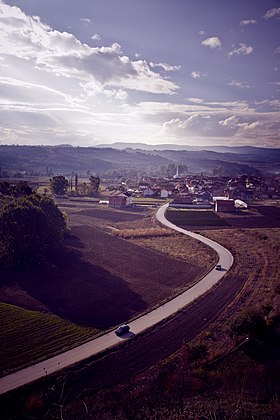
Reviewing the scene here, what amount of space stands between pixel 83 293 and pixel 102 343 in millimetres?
6363

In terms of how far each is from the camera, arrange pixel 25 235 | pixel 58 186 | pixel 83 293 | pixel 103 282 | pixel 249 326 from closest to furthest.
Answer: pixel 249 326 < pixel 83 293 < pixel 103 282 < pixel 25 235 < pixel 58 186

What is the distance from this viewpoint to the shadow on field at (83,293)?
19.5m

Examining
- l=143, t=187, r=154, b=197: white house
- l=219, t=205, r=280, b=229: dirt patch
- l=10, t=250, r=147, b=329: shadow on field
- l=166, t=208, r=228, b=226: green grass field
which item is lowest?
l=10, t=250, r=147, b=329: shadow on field

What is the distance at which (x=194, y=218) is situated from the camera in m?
50.4

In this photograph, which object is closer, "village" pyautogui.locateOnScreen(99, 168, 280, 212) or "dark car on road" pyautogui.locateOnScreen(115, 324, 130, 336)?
"dark car on road" pyautogui.locateOnScreen(115, 324, 130, 336)

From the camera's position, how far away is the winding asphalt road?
13.9 meters

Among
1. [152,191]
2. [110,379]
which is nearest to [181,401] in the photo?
[110,379]

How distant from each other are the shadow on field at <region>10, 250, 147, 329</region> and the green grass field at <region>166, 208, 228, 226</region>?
21909mm

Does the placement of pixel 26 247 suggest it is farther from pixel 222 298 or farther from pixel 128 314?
pixel 222 298

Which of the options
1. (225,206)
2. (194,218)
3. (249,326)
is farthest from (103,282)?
(225,206)

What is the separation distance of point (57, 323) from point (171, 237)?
74.9 ft

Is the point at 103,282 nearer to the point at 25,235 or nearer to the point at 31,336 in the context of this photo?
the point at 25,235

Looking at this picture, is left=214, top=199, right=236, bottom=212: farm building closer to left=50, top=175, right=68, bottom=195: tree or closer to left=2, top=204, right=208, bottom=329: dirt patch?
left=2, top=204, right=208, bottom=329: dirt patch

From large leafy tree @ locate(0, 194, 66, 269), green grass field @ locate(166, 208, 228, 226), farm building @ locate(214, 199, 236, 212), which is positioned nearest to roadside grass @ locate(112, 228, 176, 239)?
green grass field @ locate(166, 208, 228, 226)
